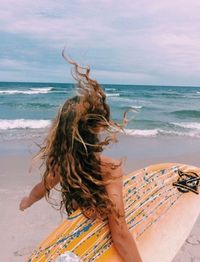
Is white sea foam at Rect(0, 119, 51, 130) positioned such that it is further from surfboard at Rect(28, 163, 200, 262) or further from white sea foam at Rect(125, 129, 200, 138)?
surfboard at Rect(28, 163, 200, 262)

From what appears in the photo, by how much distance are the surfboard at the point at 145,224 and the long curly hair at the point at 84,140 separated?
0.24m

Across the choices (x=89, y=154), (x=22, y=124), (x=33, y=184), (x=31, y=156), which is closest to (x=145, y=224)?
(x=89, y=154)

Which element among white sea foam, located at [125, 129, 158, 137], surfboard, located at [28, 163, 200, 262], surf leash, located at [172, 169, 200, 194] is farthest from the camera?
white sea foam, located at [125, 129, 158, 137]

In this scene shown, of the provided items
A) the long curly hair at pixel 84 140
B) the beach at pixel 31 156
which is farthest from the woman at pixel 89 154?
the beach at pixel 31 156

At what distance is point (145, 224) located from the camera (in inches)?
107

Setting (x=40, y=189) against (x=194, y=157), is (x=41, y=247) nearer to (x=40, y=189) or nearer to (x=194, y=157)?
(x=40, y=189)

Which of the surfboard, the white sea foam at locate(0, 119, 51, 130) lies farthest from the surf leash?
the white sea foam at locate(0, 119, 51, 130)

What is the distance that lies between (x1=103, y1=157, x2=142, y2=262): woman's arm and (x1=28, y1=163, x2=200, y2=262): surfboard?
0.10 meters

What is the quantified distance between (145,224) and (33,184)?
10.5ft

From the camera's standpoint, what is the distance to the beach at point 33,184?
3822 millimetres

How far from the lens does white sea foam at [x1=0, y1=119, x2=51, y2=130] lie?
13.0 meters

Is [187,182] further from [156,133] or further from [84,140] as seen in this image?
[156,133]

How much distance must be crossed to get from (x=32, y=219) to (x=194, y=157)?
4.32 meters

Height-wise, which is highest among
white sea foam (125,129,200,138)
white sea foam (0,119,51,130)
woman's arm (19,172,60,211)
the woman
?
the woman
